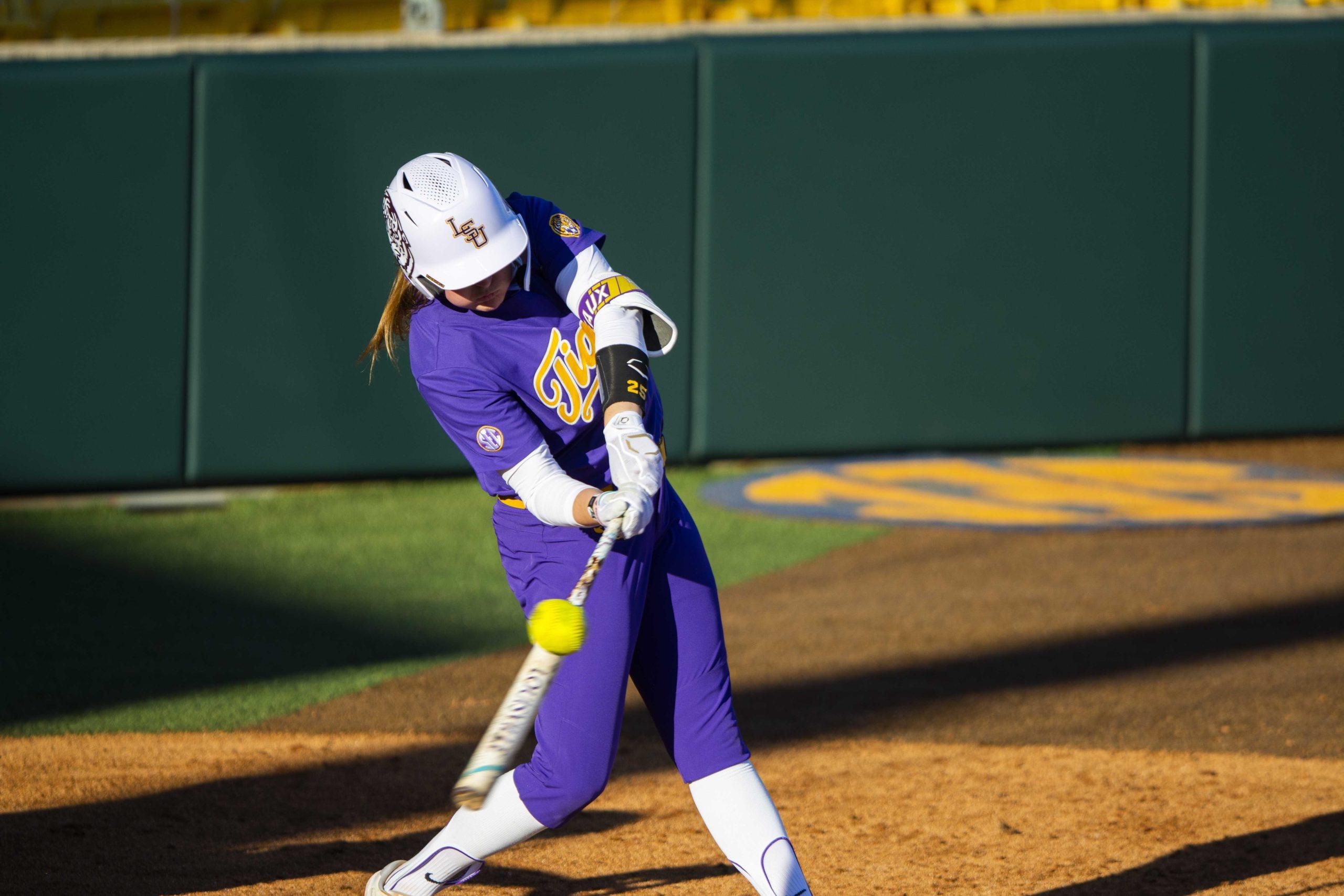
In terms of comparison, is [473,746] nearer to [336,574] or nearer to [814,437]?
[336,574]

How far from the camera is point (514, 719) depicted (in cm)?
258

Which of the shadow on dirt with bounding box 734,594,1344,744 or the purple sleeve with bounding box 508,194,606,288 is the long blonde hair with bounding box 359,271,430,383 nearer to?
the purple sleeve with bounding box 508,194,606,288

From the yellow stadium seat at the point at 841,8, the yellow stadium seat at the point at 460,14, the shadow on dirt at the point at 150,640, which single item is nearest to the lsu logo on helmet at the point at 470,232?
the shadow on dirt at the point at 150,640

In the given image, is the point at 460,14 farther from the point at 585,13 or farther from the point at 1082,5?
the point at 1082,5

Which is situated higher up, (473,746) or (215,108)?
(215,108)

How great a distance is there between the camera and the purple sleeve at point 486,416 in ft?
9.04

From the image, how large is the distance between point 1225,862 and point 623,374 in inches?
74.5

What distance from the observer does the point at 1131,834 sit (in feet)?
12.2

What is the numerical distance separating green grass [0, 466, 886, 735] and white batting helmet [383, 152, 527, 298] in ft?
8.03

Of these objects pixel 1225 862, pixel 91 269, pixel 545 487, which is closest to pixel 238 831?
pixel 545 487

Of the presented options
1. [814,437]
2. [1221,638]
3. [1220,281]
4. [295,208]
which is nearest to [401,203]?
[1221,638]

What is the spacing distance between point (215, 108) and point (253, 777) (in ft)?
14.8

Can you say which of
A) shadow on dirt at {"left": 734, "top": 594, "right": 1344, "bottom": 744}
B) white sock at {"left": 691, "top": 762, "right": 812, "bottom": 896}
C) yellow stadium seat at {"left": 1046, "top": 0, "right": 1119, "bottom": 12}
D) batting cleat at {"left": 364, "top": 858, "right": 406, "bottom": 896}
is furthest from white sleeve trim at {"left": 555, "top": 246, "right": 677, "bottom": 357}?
yellow stadium seat at {"left": 1046, "top": 0, "right": 1119, "bottom": 12}

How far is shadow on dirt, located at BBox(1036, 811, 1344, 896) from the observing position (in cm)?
338
